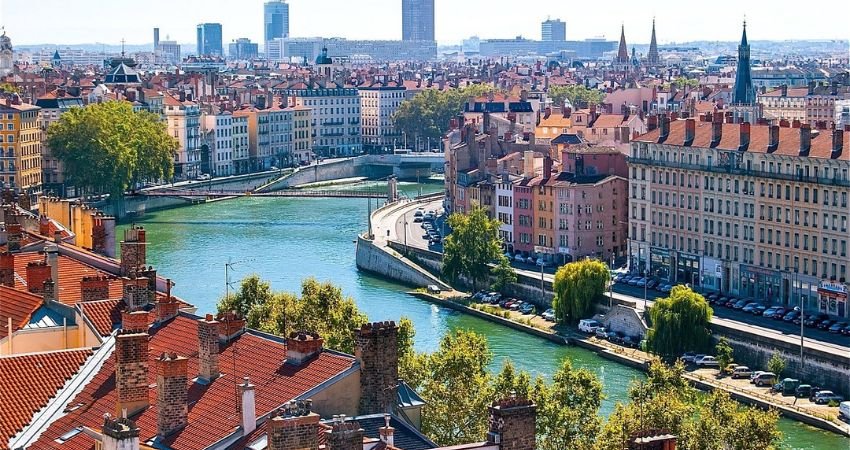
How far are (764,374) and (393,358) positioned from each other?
1331 centimetres

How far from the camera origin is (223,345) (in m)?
12.4

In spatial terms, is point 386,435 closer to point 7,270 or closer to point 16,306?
point 16,306

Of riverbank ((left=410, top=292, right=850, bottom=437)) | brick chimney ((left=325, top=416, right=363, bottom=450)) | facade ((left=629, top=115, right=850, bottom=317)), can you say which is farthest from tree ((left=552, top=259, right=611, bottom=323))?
brick chimney ((left=325, top=416, right=363, bottom=450))

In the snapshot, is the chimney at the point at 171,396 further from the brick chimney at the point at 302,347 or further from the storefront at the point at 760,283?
the storefront at the point at 760,283

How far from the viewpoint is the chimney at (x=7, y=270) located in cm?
1490

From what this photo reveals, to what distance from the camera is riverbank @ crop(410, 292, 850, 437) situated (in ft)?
70.4

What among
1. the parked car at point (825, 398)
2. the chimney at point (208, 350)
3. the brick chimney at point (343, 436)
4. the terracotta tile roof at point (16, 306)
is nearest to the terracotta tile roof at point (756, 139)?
the parked car at point (825, 398)

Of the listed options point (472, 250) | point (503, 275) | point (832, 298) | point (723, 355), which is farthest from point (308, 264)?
point (723, 355)

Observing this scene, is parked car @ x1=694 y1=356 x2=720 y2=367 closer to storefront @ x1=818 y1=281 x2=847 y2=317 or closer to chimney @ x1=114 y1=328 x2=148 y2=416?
storefront @ x1=818 y1=281 x2=847 y2=317

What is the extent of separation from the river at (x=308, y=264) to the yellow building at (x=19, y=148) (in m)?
4.44

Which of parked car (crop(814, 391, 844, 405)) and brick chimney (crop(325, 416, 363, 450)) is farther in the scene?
parked car (crop(814, 391, 844, 405))

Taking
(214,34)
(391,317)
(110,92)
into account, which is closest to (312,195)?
(110,92)

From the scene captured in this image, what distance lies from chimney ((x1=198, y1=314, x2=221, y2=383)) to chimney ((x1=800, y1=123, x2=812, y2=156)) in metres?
19.1

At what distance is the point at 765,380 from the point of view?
23672mm
